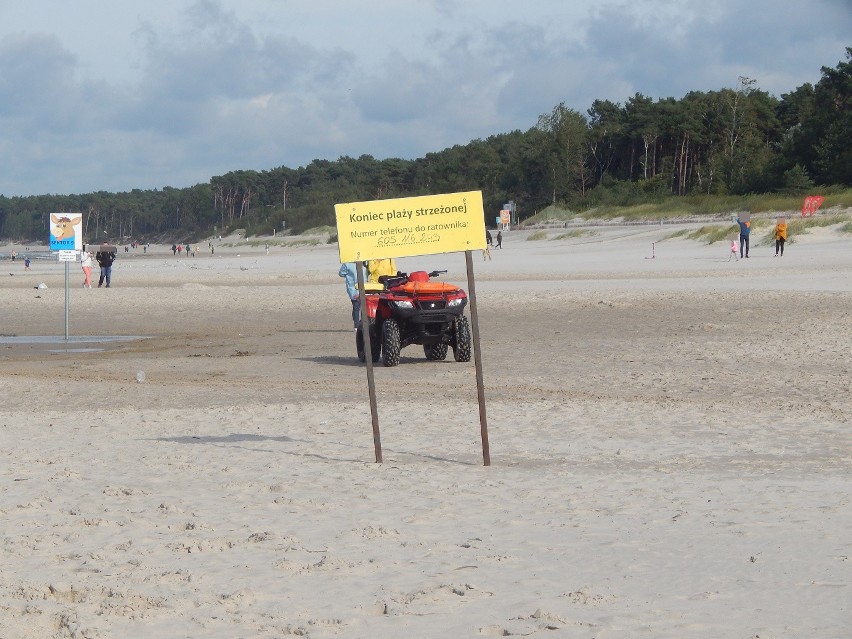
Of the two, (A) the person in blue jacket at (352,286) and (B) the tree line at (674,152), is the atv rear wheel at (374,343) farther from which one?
(B) the tree line at (674,152)

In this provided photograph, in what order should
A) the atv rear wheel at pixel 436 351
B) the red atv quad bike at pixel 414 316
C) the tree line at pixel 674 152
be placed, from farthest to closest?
the tree line at pixel 674 152 < the atv rear wheel at pixel 436 351 < the red atv quad bike at pixel 414 316

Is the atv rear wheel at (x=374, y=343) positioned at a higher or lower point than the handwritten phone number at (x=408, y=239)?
lower

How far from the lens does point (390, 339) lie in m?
16.5

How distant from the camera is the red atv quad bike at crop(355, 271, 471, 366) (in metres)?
16.2

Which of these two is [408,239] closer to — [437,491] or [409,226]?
[409,226]

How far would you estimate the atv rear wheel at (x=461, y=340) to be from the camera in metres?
16.9

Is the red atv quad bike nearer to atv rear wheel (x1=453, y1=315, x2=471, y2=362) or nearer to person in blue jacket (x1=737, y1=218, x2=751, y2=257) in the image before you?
atv rear wheel (x1=453, y1=315, x2=471, y2=362)

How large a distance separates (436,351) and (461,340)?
0.68m

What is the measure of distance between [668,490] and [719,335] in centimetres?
1228

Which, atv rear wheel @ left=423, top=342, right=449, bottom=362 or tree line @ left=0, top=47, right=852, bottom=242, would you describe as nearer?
atv rear wheel @ left=423, top=342, right=449, bottom=362

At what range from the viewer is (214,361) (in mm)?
18438

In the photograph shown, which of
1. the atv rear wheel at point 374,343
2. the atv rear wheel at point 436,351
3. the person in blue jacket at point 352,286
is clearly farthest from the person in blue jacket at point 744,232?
the atv rear wheel at point 374,343

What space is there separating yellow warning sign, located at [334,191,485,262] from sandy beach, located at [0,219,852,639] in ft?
5.52

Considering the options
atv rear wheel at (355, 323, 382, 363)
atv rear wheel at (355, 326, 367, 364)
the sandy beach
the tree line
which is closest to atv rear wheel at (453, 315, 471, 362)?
the sandy beach
